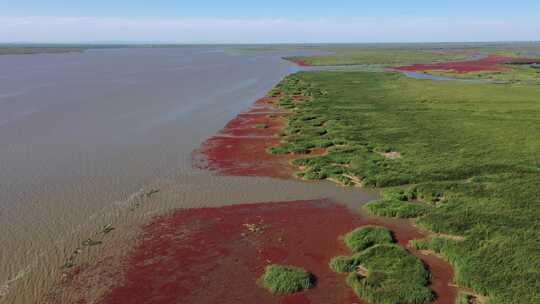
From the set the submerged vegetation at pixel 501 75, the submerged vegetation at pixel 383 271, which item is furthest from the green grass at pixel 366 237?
the submerged vegetation at pixel 501 75

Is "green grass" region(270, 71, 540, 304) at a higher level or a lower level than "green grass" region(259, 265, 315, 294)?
higher

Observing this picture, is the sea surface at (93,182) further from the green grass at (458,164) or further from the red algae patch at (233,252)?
the green grass at (458,164)

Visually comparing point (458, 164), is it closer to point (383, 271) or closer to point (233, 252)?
point (383, 271)

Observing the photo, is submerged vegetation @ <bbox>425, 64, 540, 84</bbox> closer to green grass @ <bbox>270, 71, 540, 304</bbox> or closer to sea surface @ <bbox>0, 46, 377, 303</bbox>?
green grass @ <bbox>270, 71, 540, 304</bbox>

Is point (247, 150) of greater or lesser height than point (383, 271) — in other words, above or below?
above

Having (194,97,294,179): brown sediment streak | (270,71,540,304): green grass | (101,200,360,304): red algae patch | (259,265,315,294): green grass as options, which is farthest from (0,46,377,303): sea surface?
(259,265,315,294): green grass

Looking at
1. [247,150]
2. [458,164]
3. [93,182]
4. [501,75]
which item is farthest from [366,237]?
[501,75]
